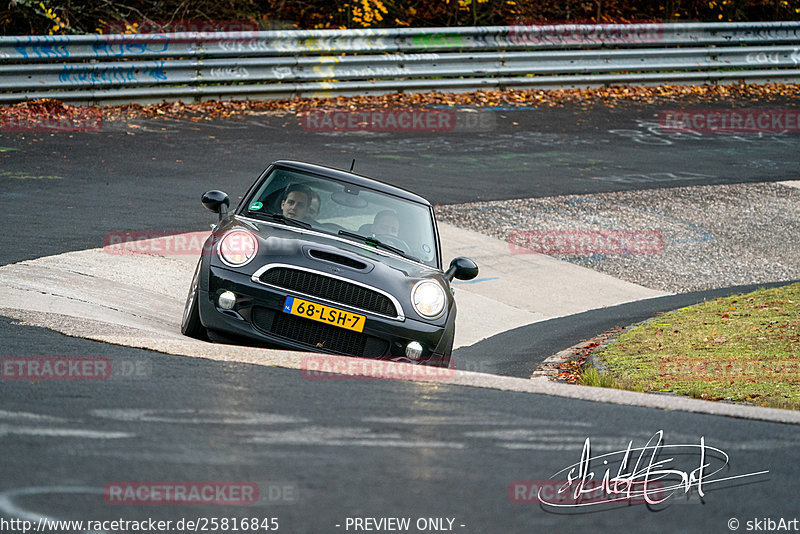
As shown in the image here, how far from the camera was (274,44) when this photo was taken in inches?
742

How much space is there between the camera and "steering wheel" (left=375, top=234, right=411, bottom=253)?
7.78 meters

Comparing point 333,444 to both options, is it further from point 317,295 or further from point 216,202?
point 216,202

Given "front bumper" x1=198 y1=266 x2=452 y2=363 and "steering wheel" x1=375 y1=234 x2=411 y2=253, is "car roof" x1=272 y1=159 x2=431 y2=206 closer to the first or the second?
"steering wheel" x1=375 y1=234 x2=411 y2=253

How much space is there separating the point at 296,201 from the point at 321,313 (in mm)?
1409

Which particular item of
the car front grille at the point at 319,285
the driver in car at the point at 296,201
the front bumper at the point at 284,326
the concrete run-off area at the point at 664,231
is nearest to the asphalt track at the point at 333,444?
the front bumper at the point at 284,326

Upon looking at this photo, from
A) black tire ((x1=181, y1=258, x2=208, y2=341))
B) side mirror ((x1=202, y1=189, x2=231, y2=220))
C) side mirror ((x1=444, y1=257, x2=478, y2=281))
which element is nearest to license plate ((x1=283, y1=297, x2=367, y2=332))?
black tire ((x1=181, y1=258, x2=208, y2=341))

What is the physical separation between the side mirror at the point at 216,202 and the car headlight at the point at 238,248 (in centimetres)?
83

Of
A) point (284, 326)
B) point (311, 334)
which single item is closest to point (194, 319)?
point (284, 326)

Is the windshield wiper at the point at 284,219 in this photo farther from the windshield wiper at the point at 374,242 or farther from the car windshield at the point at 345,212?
the windshield wiper at the point at 374,242

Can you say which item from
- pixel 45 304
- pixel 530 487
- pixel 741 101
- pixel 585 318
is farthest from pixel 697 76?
pixel 530 487

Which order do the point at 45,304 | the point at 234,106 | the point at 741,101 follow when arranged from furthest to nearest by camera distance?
the point at 741,101, the point at 234,106, the point at 45,304

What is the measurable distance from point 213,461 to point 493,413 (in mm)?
1636

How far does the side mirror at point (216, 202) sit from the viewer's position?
793cm

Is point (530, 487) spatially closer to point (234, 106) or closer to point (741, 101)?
point (234, 106)
